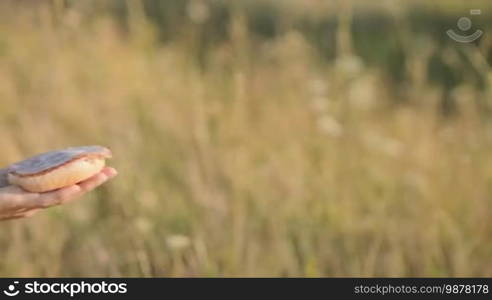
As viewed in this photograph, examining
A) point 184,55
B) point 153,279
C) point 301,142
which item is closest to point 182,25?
point 184,55

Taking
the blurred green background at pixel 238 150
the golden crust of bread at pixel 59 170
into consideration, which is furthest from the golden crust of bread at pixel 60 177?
the blurred green background at pixel 238 150

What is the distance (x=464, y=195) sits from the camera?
8.81ft

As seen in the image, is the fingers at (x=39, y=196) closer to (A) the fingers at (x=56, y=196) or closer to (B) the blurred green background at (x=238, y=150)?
(A) the fingers at (x=56, y=196)

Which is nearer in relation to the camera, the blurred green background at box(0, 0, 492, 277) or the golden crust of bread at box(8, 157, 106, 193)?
the golden crust of bread at box(8, 157, 106, 193)

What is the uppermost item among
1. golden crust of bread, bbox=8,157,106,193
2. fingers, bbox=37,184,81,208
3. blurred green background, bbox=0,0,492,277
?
golden crust of bread, bbox=8,157,106,193

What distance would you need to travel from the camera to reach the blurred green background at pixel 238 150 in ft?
7.73

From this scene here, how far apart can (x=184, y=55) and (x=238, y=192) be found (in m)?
1.38

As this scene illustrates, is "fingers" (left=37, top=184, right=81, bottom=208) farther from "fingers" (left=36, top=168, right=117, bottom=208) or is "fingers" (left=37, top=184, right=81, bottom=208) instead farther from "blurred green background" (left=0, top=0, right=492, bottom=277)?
"blurred green background" (left=0, top=0, right=492, bottom=277)

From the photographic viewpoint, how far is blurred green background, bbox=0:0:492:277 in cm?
236

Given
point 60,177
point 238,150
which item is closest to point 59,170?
point 60,177

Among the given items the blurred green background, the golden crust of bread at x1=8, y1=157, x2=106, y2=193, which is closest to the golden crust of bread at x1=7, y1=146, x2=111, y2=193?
the golden crust of bread at x1=8, y1=157, x2=106, y2=193

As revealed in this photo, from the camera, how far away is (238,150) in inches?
110

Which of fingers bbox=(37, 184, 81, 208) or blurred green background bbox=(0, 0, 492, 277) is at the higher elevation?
fingers bbox=(37, 184, 81, 208)

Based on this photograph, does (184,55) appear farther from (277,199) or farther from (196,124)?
(277,199)
